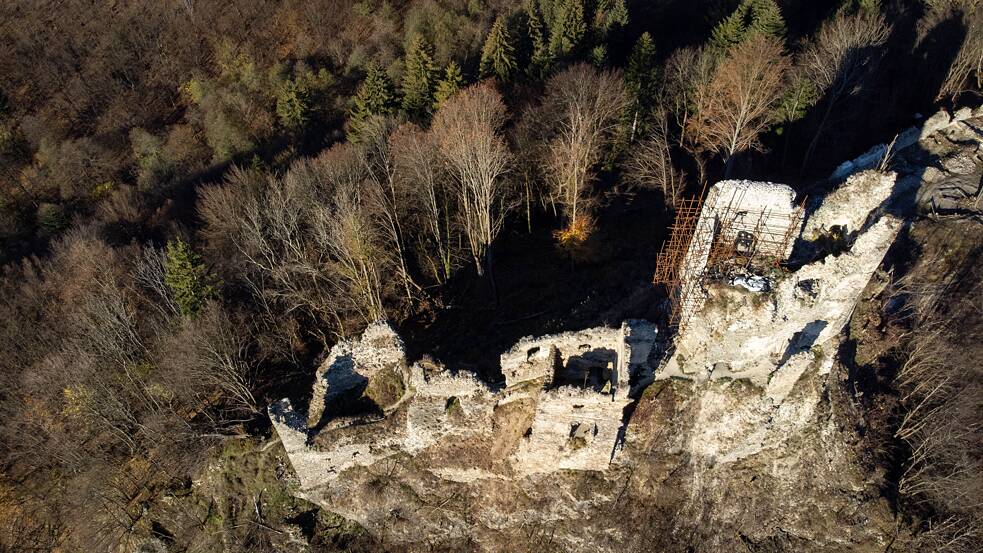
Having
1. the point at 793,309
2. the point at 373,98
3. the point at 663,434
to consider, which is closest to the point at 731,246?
the point at 793,309

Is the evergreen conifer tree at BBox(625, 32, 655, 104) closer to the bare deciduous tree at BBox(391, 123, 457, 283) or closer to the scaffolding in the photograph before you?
the bare deciduous tree at BBox(391, 123, 457, 283)

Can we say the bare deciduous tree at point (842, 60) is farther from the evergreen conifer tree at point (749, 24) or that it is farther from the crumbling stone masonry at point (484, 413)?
the crumbling stone masonry at point (484, 413)

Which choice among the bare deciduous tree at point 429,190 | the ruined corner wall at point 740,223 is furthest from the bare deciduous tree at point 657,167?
the bare deciduous tree at point 429,190

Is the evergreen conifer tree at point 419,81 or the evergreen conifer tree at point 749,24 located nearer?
the evergreen conifer tree at point 749,24

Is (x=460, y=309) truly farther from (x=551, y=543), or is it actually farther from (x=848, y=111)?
(x=848, y=111)

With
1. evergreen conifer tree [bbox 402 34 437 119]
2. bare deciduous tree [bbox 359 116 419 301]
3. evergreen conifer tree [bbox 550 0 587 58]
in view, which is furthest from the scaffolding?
evergreen conifer tree [bbox 402 34 437 119]

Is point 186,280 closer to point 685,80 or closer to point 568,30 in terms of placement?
point 568,30

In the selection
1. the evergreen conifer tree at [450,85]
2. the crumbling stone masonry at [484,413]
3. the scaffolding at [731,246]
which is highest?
the evergreen conifer tree at [450,85]
